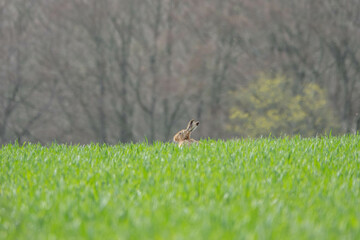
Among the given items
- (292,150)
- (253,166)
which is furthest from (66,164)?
(292,150)

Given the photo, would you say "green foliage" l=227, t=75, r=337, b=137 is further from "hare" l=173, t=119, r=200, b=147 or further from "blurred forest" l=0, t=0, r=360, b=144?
"hare" l=173, t=119, r=200, b=147

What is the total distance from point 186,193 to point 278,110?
868 inches

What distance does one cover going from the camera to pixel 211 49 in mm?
28219

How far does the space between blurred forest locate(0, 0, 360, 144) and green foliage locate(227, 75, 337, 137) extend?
4.3 inches

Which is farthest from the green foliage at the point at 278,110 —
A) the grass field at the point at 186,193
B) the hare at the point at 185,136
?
the grass field at the point at 186,193

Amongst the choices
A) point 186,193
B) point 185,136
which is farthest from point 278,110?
point 186,193

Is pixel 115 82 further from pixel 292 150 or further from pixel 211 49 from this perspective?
pixel 292 150

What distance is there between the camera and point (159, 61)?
94.2 feet

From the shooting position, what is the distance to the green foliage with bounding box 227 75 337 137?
1035 inches

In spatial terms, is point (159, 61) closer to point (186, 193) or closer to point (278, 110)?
point (278, 110)

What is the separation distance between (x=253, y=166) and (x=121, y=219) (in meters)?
3.04

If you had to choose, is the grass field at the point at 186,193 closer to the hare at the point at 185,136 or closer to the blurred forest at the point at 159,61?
the hare at the point at 185,136

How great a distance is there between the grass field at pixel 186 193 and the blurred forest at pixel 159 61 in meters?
19.0

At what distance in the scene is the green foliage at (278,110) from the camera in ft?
86.2
